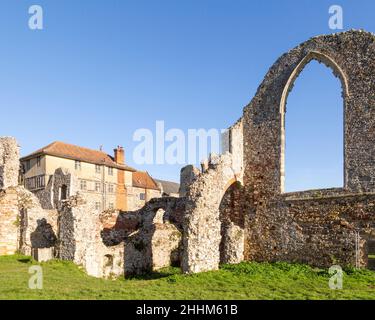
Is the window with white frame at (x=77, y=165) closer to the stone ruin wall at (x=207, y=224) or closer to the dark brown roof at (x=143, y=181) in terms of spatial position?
the dark brown roof at (x=143, y=181)

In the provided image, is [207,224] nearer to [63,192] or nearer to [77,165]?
[63,192]

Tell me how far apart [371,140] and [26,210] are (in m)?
14.0

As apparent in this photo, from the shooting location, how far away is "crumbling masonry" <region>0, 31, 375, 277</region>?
Result: 49.6ft

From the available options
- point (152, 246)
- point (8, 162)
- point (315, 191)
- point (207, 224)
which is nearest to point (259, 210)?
point (315, 191)

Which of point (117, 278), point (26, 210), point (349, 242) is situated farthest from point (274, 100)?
point (26, 210)

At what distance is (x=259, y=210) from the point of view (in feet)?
58.6

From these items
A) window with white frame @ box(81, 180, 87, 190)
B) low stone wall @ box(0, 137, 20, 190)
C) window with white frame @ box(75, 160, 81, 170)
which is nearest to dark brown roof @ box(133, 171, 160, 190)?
window with white frame @ box(81, 180, 87, 190)

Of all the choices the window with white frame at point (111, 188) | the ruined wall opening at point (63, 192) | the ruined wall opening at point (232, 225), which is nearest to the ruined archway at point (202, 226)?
the ruined wall opening at point (232, 225)

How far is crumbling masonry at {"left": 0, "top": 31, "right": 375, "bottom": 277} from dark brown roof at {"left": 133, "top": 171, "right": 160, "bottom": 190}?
33.2 m

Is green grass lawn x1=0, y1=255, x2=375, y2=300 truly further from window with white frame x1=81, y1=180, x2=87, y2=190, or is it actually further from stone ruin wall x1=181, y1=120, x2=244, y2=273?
window with white frame x1=81, y1=180, x2=87, y2=190

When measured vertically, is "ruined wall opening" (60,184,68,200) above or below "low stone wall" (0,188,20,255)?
above

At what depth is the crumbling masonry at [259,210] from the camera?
49.6 ft
